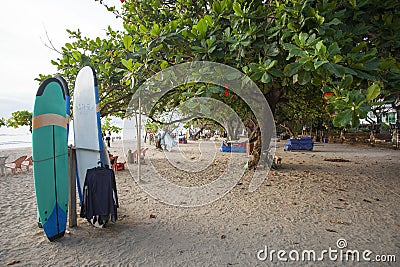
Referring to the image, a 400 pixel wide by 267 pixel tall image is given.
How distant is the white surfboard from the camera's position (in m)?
3.86

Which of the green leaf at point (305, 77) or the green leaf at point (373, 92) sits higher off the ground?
the green leaf at point (305, 77)

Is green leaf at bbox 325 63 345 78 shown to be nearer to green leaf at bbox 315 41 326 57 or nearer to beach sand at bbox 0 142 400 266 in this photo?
green leaf at bbox 315 41 326 57

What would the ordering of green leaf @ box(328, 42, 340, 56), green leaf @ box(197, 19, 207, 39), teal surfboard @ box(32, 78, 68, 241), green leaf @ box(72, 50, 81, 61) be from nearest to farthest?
green leaf @ box(328, 42, 340, 56)
teal surfboard @ box(32, 78, 68, 241)
green leaf @ box(197, 19, 207, 39)
green leaf @ box(72, 50, 81, 61)

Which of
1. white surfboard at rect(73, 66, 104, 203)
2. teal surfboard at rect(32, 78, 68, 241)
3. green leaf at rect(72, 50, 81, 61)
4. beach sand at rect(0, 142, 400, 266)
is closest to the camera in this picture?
beach sand at rect(0, 142, 400, 266)

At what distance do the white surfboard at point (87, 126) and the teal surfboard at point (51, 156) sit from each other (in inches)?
12.4

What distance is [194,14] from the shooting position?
609 cm

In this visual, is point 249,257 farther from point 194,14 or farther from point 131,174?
point 131,174

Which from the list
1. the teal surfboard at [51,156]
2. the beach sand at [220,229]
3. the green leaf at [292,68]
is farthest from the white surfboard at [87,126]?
the green leaf at [292,68]

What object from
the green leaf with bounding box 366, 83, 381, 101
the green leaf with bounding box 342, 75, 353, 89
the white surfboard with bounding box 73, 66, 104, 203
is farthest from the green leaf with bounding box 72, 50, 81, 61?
the green leaf with bounding box 366, 83, 381, 101

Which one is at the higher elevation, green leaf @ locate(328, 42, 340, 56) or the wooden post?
green leaf @ locate(328, 42, 340, 56)

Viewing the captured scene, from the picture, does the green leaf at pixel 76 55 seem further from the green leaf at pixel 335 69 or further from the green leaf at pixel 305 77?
the green leaf at pixel 335 69

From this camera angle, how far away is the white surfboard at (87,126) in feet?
12.6

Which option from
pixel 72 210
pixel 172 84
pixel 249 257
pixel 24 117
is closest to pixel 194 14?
pixel 172 84

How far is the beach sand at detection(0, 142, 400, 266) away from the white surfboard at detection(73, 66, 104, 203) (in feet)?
3.22
